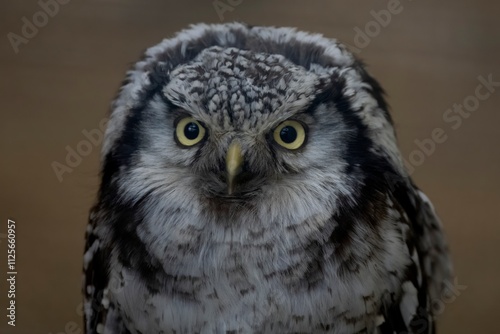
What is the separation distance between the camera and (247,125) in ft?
3.61

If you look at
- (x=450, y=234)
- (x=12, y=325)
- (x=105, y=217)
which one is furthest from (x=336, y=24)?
(x=12, y=325)

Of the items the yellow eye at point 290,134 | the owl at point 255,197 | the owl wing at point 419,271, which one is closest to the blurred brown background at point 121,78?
the owl wing at point 419,271

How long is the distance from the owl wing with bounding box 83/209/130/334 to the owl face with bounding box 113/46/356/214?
0.17 m

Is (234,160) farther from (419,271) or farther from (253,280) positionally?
(419,271)

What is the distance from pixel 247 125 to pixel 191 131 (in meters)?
0.10

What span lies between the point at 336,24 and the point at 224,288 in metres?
1.02

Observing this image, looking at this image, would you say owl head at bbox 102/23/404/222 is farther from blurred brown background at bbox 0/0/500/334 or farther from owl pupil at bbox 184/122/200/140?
blurred brown background at bbox 0/0/500/334

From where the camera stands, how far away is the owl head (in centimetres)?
110

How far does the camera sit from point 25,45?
1.96 meters

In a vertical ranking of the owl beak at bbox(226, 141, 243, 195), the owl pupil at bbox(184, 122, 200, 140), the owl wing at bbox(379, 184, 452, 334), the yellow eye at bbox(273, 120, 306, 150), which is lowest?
the owl wing at bbox(379, 184, 452, 334)

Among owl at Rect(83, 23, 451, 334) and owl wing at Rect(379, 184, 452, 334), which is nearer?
owl at Rect(83, 23, 451, 334)

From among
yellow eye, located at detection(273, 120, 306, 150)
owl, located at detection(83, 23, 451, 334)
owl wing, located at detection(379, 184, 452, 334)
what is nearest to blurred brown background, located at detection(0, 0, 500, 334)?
owl wing, located at detection(379, 184, 452, 334)

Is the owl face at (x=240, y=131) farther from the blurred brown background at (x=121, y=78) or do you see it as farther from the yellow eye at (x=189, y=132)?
the blurred brown background at (x=121, y=78)

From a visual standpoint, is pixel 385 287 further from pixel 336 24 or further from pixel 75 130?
pixel 75 130
